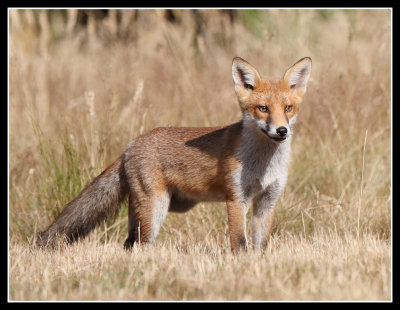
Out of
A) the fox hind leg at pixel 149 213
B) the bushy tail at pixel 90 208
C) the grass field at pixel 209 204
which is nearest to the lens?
the grass field at pixel 209 204

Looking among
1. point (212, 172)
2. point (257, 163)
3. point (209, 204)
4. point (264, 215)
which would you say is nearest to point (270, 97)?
point (257, 163)

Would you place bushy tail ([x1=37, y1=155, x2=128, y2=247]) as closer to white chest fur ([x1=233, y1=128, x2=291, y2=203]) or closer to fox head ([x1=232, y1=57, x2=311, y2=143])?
white chest fur ([x1=233, y1=128, x2=291, y2=203])

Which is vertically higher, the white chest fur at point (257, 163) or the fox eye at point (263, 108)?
the fox eye at point (263, 108)

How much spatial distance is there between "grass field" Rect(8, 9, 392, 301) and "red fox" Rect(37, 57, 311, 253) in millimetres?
275

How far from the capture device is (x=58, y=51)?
1229cm

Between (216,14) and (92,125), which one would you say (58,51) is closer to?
(216,14)

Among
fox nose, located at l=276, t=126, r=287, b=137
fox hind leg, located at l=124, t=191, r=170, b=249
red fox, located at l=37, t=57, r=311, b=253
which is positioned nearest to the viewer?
fox nose, located at l=276, t=126, r=287, b=137

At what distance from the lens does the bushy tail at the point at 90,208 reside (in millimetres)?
5719

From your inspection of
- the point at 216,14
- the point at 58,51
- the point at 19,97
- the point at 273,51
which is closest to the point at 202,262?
the point at 273,51

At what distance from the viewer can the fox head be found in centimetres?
494

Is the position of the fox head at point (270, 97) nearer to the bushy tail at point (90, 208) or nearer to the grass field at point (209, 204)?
the grass field at point (209, 204)

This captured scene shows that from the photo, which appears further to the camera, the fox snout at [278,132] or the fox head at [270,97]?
the fox head at [270,97]

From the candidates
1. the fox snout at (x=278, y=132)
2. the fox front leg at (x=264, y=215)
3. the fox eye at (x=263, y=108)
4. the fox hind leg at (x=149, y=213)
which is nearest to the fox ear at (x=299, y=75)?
the fox eye at (x=263, y=108)

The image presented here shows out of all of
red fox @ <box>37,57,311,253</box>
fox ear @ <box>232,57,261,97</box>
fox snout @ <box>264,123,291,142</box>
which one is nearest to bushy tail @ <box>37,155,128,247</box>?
red fox @ <box>37,57,311,253</box>
